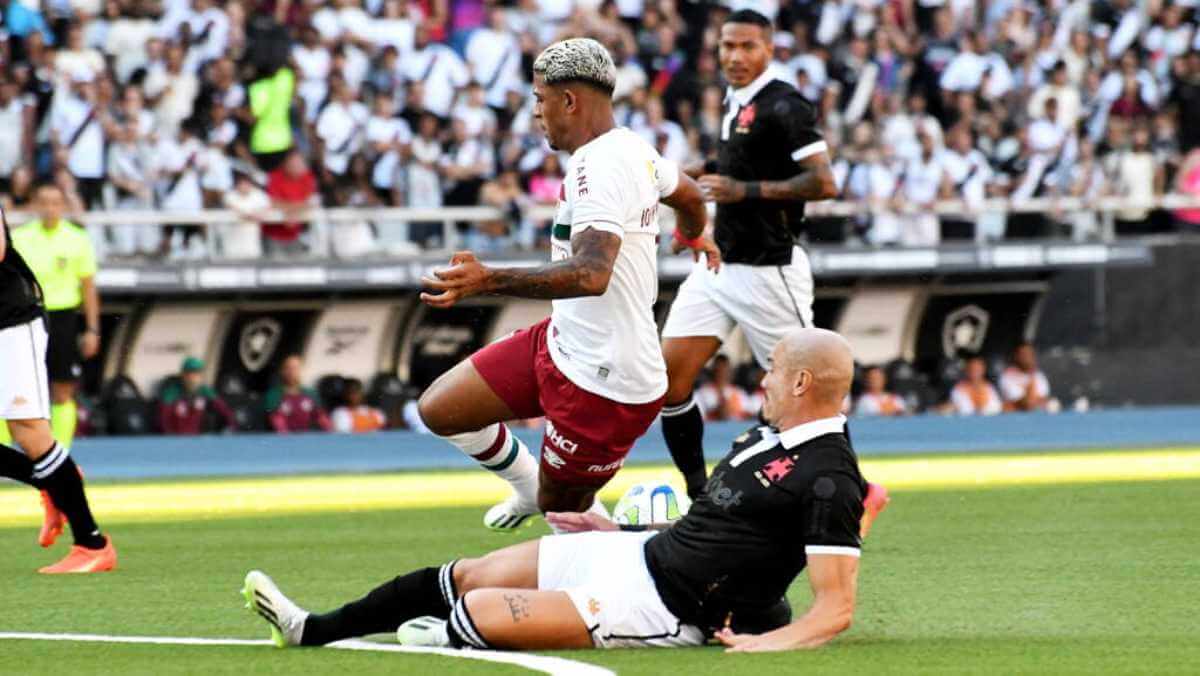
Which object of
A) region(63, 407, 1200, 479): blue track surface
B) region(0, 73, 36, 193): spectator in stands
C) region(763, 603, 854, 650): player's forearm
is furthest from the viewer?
region(0, 73, 36, 193): spectator in stands

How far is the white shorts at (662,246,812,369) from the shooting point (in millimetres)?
11242

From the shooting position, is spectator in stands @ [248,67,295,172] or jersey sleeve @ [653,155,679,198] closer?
jersey sleeve @ [653,155,679,198]

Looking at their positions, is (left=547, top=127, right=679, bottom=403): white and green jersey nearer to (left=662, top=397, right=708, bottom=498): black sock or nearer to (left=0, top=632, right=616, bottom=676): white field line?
(left=0, top=632, right=616, bottom=676): white field line

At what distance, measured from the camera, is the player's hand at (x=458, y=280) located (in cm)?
694

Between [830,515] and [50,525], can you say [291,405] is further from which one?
[830,515]

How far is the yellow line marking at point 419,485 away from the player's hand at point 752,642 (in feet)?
23.7

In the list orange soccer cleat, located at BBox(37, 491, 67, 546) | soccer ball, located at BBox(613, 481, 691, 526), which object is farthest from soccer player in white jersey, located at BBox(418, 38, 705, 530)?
orange soccer cleat, located at BBox(37, 491, 67, 546)

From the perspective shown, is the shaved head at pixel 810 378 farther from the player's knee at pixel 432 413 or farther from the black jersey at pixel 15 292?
the black jersey at pixel 15 292

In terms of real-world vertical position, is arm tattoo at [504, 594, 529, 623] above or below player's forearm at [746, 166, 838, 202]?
below

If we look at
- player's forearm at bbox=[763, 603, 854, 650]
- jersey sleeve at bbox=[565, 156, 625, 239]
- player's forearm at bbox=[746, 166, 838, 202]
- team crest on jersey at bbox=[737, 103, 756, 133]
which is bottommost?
player's forearm at bbox=[763, 603, 854, 650]

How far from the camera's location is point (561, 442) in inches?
344

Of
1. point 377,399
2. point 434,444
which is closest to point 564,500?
point 434,444

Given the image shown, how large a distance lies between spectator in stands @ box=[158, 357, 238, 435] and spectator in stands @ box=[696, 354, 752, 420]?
464 centimetres

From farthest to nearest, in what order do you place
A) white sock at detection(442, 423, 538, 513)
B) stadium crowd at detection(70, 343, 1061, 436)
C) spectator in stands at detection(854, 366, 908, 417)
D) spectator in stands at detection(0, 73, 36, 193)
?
spectator in stands at detection(854, 366, 908, 417)
stadium crowd at detection(70, 343, 1061, 436)
spectator in stands at detection(0, 73, 36, 193)
white sock at detection(442, 423, 538, 513)
